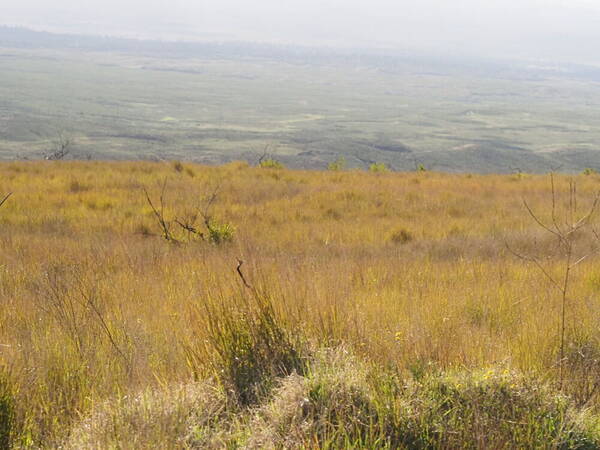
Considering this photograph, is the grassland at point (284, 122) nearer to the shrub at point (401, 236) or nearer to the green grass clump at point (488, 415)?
the shrub at point (401, 236)

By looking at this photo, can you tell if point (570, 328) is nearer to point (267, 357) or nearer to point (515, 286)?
point (515, 286)

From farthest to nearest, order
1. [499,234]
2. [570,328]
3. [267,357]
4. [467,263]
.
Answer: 1. [499,234]
2. [467,263]
3. [570,328]
4. [267,357]

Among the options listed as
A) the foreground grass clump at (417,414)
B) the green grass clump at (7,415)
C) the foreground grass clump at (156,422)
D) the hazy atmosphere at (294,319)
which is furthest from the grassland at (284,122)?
the foreground grass clump at (417,414)

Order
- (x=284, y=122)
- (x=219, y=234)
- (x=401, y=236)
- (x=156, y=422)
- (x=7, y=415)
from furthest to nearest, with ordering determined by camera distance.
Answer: (x=284, y=122), (x=401, y=236), (x=219, y=234), (x=7, y=415), (x=156, y=422)

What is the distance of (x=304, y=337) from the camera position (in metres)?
3.70

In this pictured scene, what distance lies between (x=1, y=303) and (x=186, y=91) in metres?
162

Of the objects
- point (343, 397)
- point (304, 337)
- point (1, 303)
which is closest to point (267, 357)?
point (304, 337)

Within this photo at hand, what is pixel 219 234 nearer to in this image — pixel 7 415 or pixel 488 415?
pixel 7 415

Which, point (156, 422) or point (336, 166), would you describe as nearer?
point (156, 422)

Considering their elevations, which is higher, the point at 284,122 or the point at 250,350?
the point at 250,350

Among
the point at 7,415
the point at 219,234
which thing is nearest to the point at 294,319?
the point at 7,415

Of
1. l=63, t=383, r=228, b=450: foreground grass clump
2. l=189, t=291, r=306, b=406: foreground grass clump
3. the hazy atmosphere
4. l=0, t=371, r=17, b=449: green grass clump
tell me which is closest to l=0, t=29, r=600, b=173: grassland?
the hazy atmosphere

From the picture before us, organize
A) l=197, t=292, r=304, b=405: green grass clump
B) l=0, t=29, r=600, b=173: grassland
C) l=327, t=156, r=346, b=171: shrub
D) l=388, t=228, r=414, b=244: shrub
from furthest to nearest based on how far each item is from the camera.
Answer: l=0, t=29, r=600, b=173: grassland → l=327, t=156, r=346, b=171: shrub → l=388, t=228, r=414, b=244: shrub → l=197, t=292, r=304, b=405: green grass clump

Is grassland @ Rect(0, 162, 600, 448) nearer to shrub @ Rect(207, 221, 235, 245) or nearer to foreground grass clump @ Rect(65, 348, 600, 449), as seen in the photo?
foreground grass clump @ Rect(65, 348, 600, 449)
